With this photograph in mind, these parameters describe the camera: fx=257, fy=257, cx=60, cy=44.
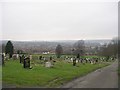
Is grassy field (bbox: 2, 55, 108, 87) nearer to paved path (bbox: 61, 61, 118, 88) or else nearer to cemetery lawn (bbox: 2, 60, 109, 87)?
cemetery lawn (bbox: 2, 60, 109, 87)

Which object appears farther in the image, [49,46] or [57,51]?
[49,46]

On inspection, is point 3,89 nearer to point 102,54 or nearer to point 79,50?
point 79,50

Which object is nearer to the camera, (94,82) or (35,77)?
(94,82)

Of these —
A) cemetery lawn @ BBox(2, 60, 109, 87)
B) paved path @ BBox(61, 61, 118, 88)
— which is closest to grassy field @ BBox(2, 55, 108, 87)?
cemetery lawn @ BBox(2, 60, 109, 87)

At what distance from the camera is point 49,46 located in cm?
11469

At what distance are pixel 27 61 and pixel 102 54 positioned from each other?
270 ft

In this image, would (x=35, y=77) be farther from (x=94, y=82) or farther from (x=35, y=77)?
(x=94, y=82)

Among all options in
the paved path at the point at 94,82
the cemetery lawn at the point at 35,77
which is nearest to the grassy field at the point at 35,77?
the cemetery lawn at the point at 35,77

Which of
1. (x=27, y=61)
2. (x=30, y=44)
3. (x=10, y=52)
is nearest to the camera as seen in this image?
(x=27, y=61)

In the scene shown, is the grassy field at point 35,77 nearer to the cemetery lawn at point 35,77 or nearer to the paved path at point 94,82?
the cemetery lawn at point 35,77

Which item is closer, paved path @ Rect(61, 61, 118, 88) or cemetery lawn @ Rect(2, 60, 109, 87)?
paved path @ Rect(61, 61, 118, 88)

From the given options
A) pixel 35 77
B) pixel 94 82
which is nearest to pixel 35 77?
pixel 35 77

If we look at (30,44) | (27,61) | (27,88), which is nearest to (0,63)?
(27,61)

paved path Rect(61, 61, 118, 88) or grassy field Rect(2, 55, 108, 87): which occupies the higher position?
grassy field Rect(2, 55, 108, 87)
